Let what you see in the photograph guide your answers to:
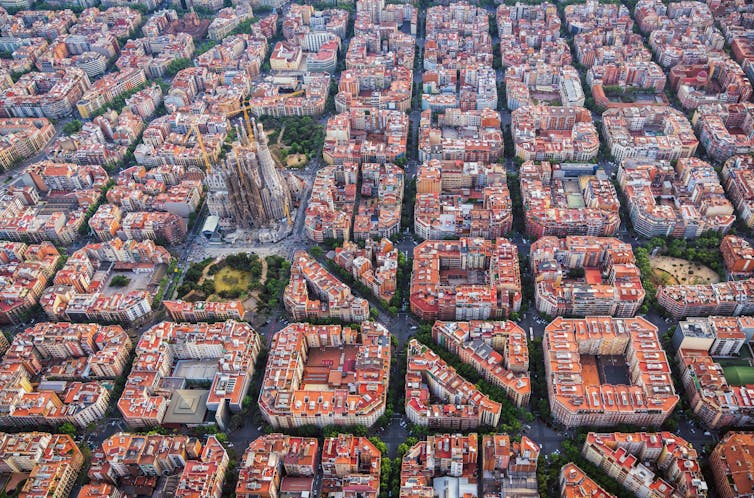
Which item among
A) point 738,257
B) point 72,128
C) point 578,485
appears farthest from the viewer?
Answer: point 72,128

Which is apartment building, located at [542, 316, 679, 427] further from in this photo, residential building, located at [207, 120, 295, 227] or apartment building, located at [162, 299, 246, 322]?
residential building, located at [207, 120, 295, 227]

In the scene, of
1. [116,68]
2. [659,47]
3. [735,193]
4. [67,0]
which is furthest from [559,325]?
[67,0]

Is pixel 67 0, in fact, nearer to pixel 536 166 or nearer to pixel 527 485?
pixel 536 166

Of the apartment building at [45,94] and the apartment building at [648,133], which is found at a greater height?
the apartment building at [648,133]

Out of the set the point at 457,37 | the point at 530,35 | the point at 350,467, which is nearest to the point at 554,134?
the point at 530,35

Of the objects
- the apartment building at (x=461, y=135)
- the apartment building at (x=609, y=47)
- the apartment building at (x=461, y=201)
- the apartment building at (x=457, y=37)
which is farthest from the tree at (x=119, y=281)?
the apartment building at (x=609, y=47)

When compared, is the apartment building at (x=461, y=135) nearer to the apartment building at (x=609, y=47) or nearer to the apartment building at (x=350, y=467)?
the apartment building at (x=609, y=47)

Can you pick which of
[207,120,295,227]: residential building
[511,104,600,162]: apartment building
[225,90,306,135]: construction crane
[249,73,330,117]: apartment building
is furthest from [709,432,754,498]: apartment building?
[225,90,306,135]: construction crane

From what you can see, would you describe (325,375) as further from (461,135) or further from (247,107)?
(247,107)
